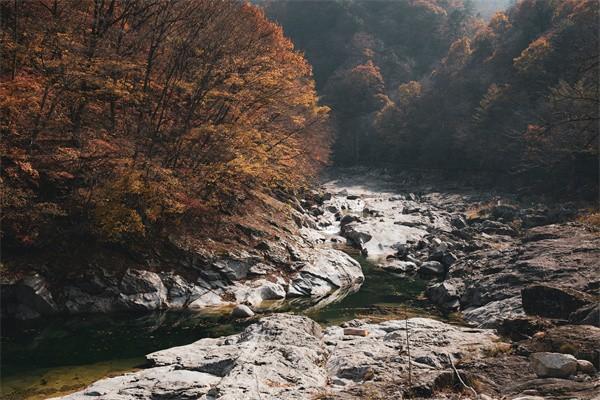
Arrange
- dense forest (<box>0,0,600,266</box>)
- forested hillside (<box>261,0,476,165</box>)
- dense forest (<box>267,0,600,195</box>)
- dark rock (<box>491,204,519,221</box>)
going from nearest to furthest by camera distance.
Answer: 1. dense forest (<box>0,0,600,266</box>)
2. dark rock (<box>491,204,519,221</box>)
3. dense forest (<box>267,0,600,195</box>)
4. forested hillside (<box>261,0,476,165</box>)

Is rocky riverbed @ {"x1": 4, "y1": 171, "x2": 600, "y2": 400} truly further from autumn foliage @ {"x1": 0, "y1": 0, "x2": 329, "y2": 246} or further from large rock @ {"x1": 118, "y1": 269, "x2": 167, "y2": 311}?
autumn foliage @ {"x1": 0, "y1": 0, "x2": 329, "y2": 246}

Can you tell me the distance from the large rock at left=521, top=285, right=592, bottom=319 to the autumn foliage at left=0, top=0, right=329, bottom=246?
41.2 feet

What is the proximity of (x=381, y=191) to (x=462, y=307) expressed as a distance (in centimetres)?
4434

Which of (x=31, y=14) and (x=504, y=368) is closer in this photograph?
(x=504, y=368)

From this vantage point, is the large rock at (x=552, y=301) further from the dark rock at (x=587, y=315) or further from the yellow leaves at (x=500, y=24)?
the yellow leaves at (x=500, y=24)

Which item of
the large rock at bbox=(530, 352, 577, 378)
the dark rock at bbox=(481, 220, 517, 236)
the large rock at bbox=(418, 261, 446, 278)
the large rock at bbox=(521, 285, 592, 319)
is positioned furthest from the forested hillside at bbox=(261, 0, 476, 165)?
the large rock at bbox=(530, 352, 577, 378)

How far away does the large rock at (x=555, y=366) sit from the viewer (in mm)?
7049

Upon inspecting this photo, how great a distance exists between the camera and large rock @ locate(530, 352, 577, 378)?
23.1 feet

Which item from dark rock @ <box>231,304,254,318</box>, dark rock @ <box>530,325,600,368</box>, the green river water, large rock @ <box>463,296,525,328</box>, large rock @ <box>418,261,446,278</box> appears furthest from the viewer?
large rock @ <box>418,261,446,278</box>

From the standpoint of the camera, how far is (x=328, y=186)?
6700cm

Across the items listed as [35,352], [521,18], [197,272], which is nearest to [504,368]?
[35,352]

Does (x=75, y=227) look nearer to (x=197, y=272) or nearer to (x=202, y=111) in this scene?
(x=197, y=272)

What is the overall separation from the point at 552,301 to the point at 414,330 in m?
4.51

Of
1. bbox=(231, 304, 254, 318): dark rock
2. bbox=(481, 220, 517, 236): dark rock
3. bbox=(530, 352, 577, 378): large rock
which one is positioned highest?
bbox=(481, 220, 517, 236): dark rock
